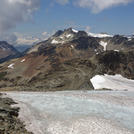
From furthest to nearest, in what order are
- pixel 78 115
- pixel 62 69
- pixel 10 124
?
pixel 62 69
pixel 78 115
pixel 10 124

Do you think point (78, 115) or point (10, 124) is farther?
point (78, 115)

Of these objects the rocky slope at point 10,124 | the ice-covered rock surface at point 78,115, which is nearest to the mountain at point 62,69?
the ice-covered rock surface at point 78,115

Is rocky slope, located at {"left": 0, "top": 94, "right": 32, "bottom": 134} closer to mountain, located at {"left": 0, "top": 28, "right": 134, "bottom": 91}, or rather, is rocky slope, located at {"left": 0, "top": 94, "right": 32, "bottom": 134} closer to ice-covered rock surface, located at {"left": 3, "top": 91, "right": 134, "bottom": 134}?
ice-covered rock surface, located at {"left": 3, "top": 91, "right": 134, "bottom": 134}

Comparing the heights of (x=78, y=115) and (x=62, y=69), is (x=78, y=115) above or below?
below

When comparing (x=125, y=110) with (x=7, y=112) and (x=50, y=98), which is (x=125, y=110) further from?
(x=7, y=112)

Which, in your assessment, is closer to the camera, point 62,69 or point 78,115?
point 78,115

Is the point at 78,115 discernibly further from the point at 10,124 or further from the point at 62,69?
the point at 62,69

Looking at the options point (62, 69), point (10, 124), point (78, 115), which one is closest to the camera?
point (10, 124)

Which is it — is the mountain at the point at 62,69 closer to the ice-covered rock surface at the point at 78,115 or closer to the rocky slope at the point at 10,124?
the ice-covered rock surface at the point at 78,115

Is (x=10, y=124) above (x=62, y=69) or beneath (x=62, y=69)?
beneath

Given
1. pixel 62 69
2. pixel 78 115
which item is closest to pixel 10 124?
pixel 78 115
